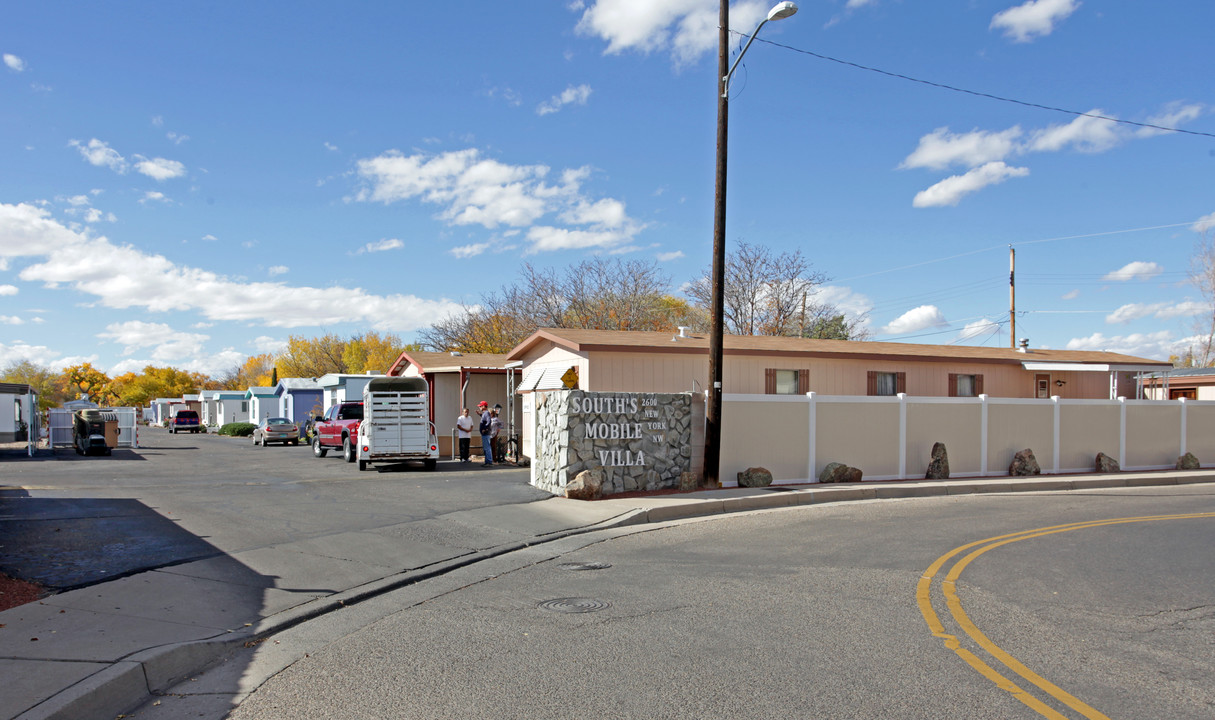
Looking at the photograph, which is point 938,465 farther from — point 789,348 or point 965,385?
point 965,385

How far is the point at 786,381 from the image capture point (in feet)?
73.5

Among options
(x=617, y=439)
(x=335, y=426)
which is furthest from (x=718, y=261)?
(x=335, y=426)

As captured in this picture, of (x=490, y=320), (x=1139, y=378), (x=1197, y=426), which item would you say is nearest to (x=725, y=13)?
(x=1197, y=426)

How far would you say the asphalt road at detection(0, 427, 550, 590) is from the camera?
927cm

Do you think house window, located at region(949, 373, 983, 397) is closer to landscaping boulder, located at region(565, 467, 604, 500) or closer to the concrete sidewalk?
the concrete sidewalk

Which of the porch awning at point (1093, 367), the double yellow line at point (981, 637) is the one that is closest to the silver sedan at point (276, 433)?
the porch awning at point (1093, 367)

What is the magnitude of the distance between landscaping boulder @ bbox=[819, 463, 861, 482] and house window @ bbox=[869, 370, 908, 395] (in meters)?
6.42

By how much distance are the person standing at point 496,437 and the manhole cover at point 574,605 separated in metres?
15.5

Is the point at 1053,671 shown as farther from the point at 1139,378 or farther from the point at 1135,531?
the point at 1139,378

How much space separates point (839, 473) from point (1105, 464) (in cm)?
871

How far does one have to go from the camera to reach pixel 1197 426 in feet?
74.6

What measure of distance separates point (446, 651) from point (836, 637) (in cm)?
296

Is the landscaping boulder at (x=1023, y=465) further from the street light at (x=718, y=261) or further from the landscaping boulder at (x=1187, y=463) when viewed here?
the street light at (x=718, y=261)

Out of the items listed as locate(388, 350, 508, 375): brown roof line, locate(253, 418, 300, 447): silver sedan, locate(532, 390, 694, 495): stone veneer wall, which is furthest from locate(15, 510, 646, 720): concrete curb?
locate(253, 418, 300, 447): silver sedan
